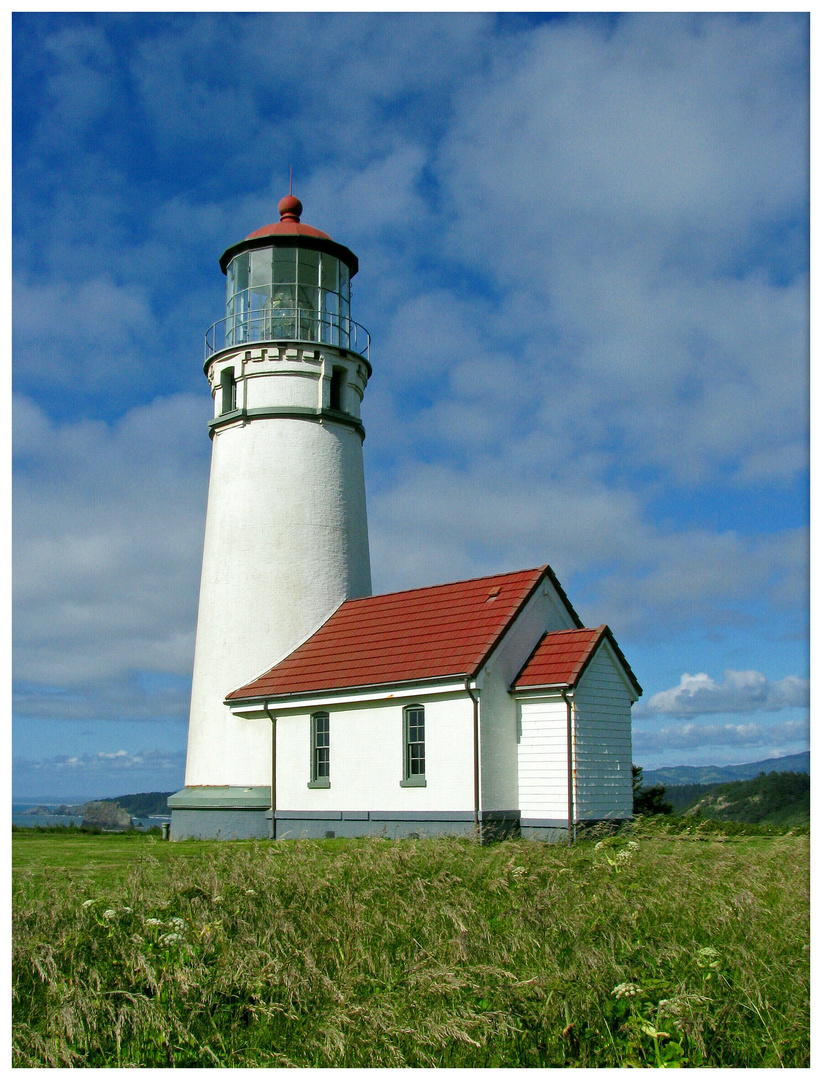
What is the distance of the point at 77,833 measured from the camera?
2248 cm

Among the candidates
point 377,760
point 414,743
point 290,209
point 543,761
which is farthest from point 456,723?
point 290,209

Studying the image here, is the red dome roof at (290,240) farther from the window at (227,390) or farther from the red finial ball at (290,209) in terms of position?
the window at (227,390)

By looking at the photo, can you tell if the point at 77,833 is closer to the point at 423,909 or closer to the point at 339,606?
the point at 339,606

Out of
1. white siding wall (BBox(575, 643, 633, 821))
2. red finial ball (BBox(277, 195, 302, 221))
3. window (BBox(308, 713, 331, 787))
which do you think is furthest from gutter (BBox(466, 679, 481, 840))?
red finial ball (BBox(277, 195, 302, 221))

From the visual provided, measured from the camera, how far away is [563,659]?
17469 millimetres

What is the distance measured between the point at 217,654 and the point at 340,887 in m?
13.6

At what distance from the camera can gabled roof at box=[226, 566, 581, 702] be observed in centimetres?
1753

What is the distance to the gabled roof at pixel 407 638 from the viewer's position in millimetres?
17531

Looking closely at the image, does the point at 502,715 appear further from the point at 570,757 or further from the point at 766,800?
the point at 766,800

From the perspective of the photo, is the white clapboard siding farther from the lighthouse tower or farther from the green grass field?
the green grass field

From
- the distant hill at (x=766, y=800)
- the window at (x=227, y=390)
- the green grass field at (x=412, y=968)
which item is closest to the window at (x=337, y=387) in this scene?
the window at (x=227, y=390)

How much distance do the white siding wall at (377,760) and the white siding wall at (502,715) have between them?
33cm

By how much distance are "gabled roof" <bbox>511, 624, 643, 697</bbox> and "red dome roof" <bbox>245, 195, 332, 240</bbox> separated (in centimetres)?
1149

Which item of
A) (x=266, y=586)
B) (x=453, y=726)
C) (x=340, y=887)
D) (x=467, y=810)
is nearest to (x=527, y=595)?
(x=453, y=726)
